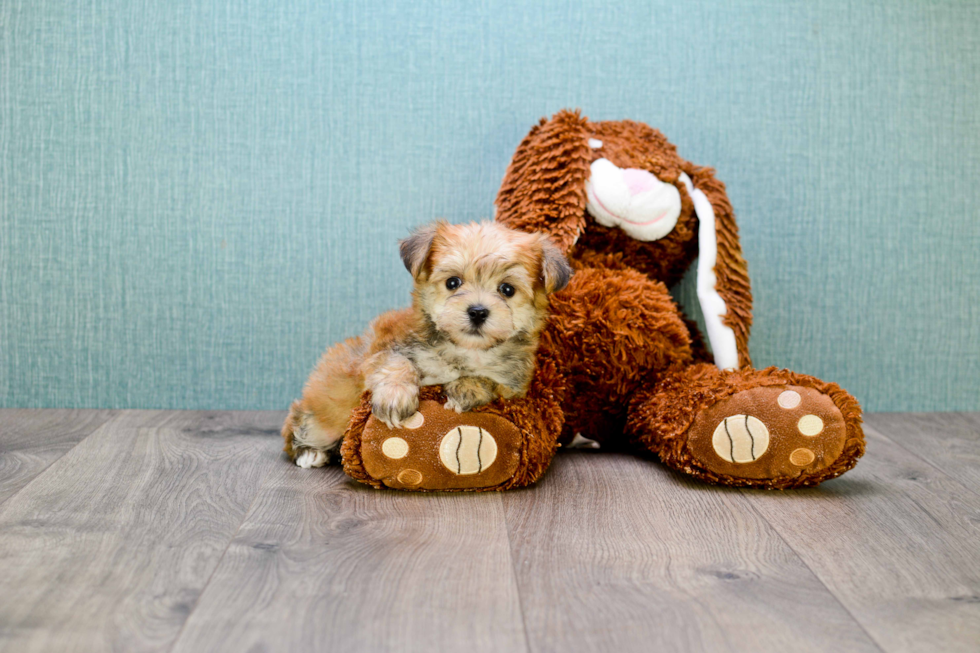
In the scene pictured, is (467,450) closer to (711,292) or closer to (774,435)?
(774,435)

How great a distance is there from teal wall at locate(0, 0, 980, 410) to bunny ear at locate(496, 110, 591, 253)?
353 millimetres

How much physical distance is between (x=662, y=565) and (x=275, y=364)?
5.56 ft

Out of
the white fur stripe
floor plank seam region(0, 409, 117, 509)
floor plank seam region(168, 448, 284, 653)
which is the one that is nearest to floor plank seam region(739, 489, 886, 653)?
the white fur stripe

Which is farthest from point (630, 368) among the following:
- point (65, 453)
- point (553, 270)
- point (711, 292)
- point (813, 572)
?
point (65, 453)

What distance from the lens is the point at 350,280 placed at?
2.84 m

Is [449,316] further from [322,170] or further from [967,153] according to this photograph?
[967,153]

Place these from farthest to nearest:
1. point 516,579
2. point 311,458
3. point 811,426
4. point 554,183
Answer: point 554,183 < point 311,458 < point 811,426 < point 516,579

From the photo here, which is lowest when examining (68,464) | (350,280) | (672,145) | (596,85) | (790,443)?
(68,464)

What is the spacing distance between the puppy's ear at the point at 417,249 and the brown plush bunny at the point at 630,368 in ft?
1.03

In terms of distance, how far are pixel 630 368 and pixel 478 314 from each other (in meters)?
0.63

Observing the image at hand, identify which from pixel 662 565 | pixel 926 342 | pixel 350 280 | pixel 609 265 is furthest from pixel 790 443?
pixel 350 280

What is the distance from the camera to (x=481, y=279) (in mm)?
1974

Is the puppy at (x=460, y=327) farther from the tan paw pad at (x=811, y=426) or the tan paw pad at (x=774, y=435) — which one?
the tan paw pad at (x=811, y=426)

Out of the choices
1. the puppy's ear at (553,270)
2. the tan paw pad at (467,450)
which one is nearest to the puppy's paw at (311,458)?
the tan paw pad at (467,450)
